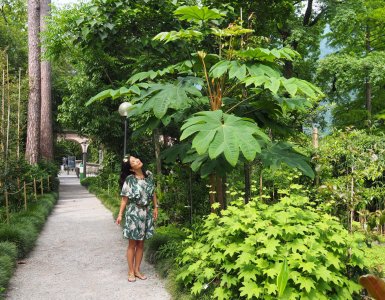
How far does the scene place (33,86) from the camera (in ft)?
45.3

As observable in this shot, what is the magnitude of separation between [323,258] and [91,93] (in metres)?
11.3

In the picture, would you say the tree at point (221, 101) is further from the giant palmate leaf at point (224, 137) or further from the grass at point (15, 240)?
the grass at point (15, 240)

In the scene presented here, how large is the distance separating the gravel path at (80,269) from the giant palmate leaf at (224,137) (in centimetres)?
233

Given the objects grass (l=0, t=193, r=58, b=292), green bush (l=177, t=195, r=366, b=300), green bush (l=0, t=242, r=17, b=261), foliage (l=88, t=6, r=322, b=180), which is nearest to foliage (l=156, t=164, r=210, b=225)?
grass (l=0, t=193, r=58, b=292)

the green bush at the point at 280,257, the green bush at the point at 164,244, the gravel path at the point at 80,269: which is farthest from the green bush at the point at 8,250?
the green bush at the point at 280,257

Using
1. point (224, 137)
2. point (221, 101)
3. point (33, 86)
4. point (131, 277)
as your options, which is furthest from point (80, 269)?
point (33, 86)

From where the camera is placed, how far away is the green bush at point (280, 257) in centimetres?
295

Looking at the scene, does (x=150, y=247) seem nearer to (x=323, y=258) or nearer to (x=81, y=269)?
(x=81, y=269)

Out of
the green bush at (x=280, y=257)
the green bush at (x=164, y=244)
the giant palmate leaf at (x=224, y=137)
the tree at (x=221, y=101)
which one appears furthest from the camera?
the green bush at (x=164, y=244)

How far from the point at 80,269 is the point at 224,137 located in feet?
11.9

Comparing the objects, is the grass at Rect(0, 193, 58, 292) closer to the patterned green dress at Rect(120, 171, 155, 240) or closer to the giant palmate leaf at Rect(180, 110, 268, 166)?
the patterned green dress at Rect(120, 171, 155, 240)

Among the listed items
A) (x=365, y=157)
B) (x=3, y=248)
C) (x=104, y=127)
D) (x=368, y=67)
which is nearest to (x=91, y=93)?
(x=104, y=127)

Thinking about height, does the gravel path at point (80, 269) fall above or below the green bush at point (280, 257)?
below

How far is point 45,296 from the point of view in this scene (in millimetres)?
4129
